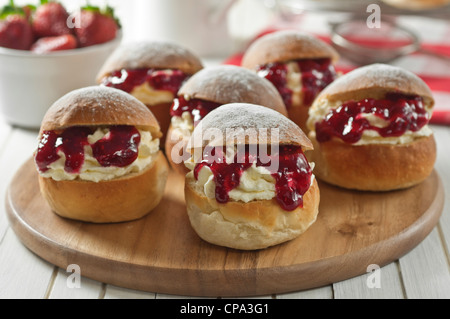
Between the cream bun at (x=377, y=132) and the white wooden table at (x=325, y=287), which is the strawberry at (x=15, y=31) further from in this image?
the cream bun at (x=377, y=132)

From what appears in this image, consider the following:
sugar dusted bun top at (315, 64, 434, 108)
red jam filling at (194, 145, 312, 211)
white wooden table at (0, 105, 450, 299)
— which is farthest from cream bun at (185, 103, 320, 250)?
sugar dusted bun top at (315, 64, 434, 108)

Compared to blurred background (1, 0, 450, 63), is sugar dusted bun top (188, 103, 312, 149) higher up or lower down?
higher up

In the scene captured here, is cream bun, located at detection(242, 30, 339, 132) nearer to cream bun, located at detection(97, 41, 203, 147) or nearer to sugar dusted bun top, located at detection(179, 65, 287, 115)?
sugar dusted bun top, located at detection(179, 65, 287, 115)

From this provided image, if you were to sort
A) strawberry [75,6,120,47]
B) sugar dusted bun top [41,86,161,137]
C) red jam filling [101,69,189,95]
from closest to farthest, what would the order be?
1. sugar dusted bun top [41,86,161,137]
2. red jam filling [101,69,189,95]
3. strawberry [75,6,120,47]

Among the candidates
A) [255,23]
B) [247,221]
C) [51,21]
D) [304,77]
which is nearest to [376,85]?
[304,77]

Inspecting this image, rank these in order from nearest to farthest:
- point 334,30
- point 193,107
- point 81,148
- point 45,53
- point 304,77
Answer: point 81,148 < point 193,107 < point 304,77 < point 45,53 < point 334,30

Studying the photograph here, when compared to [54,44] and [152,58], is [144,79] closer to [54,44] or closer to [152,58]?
[152,58]

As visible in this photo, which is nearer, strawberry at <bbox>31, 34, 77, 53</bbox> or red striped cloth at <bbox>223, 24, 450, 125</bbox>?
strawberry at <bbox>31, 34, 77, 53</bbox>
